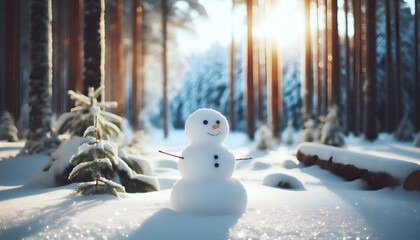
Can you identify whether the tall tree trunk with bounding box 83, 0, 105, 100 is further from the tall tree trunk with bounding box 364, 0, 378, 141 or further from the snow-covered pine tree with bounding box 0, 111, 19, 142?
the tall tree trunk with bounding box 364, 0, 378, 141

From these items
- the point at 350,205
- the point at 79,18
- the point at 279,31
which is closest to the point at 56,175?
the point at 350,205

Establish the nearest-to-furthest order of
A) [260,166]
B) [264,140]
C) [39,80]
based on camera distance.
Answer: [39,80], [260,166], [264,140]

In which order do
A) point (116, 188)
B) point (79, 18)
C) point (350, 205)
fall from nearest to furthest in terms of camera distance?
point (350, 205), point (116, 188), point (79, 18)

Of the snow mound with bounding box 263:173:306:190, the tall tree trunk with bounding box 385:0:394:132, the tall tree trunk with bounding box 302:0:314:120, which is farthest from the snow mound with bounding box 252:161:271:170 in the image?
the tall tree trunk with bounding box 385:0:394:132

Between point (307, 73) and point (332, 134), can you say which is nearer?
point (332, 134)

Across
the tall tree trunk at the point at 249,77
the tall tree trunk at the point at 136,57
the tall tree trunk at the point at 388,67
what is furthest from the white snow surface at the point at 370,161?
the tall tree trunk at the point at 388,67

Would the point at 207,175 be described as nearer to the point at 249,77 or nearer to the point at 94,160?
the point at 94,160

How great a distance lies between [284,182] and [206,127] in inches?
86.2

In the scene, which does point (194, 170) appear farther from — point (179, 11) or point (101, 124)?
point (179, 11)

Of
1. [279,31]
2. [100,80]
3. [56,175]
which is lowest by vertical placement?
[56,175]

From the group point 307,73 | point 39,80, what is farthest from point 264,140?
point 39,80

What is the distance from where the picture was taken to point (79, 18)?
11742mm

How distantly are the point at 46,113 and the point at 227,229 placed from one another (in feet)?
19.5

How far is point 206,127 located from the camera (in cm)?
337
